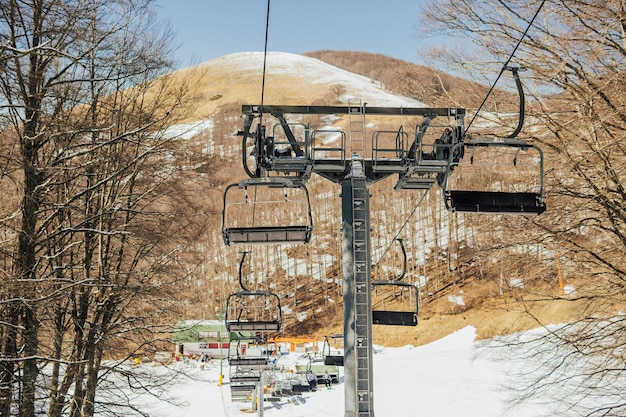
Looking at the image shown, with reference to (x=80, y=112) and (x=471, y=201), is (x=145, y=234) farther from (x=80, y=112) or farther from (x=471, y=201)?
(x=471, y=201)

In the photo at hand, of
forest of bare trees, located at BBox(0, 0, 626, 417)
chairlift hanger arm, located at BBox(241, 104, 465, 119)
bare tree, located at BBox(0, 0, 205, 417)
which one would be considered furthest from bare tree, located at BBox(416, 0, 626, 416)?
bare tree, located at BBox(0, 0, 205, 417)

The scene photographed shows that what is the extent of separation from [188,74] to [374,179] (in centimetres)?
917

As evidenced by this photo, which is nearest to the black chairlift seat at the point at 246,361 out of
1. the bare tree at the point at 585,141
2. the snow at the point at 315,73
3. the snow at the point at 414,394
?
the snow at the point at 414,394

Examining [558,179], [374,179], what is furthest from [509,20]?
[374,179]

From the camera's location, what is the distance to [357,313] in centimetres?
686

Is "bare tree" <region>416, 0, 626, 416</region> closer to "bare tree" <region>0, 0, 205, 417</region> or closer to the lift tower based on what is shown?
the lift tower

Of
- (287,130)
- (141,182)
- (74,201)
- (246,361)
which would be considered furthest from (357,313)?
(246,361)

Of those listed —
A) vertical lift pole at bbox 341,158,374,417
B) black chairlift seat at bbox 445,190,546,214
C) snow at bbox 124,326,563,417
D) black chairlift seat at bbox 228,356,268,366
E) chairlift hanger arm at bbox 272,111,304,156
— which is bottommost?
snow at bbox 124,326,563,417

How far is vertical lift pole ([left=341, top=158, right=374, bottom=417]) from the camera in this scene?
22.2 feet

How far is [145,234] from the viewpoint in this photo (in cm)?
1278

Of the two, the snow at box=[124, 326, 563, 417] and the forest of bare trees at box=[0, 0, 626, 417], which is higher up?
the forest of bare trees at box=[0, 0, 626, 417]

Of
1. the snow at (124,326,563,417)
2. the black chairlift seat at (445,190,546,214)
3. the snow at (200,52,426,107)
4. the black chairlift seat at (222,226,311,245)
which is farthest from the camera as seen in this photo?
the snow at (200,52,426,107)

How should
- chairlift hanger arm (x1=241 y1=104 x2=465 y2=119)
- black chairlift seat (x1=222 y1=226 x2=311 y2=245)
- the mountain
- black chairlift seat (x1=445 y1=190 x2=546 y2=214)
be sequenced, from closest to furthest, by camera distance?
black chairlift seat (x1=445 y1=190 x2=546 y2=214) < black chairlift seat (x1=222 y1=226 x2=311 y2=245) < chairlift hanger arm (x1=241 y1=104 x2=465 y2=119) < the mountain

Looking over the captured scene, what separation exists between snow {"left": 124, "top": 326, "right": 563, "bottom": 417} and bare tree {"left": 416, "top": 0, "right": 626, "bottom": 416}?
9522mm
